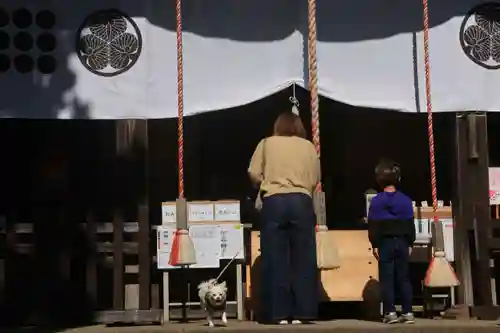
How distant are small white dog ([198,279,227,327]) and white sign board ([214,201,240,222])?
33.8 inches

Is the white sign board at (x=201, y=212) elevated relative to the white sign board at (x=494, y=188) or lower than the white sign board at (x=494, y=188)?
lower

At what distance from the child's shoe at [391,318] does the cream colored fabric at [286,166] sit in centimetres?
121

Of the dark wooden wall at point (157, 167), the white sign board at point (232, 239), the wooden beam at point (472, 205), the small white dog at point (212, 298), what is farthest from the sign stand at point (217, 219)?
the wooden beam at point (472, 205)

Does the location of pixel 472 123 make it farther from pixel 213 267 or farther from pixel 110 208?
pixel 110 208

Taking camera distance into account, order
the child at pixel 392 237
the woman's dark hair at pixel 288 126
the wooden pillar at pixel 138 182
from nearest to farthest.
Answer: the woman's dark hair at pixel 288 126 → the child at pixel 392 237 → the wooden pillar at pixel 138 182

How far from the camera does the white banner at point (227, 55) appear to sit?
7.95 meters

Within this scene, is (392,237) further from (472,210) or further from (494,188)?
(494,188)

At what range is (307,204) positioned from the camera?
693 cm

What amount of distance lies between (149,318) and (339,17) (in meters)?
3.27

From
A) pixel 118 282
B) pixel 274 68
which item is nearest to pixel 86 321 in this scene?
pixel 118 282

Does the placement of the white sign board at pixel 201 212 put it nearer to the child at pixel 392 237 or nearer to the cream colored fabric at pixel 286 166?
the cream colored fabric at pixel 286 166

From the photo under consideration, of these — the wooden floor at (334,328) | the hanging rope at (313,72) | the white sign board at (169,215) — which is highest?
the hanging rope at (313,72)

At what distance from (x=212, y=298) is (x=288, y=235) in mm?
854

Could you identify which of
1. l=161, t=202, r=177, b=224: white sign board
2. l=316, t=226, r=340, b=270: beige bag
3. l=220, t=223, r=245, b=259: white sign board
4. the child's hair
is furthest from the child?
l=161, t=202, r=177, b=224: white sign board
